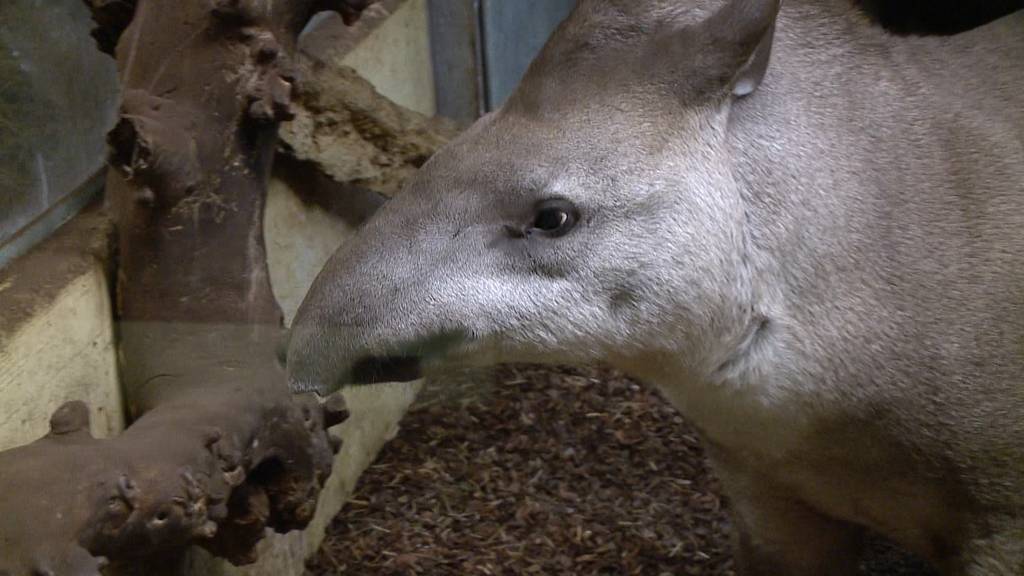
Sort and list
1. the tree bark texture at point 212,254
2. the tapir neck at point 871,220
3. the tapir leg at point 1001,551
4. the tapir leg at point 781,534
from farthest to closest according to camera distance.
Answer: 1. the tapir leg at point 781,534
2. the tree bark texture at point 212,254
3. the tapir leg at point 1001,551
4. the tapir neck at point 871,220

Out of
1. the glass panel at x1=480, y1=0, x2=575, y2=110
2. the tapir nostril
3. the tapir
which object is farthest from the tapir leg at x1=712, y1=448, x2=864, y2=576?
the glass panel at x1=480, y1=0, x2=575, y2=110

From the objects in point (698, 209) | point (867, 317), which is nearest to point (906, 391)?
point (867, 317)

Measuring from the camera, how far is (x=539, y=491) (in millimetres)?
4582

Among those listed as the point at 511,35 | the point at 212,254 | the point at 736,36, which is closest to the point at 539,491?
the point at 212,254

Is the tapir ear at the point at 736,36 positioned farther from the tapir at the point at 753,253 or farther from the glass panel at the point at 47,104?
the glass panel at the point at 47,104

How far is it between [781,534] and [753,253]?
0.97 metres

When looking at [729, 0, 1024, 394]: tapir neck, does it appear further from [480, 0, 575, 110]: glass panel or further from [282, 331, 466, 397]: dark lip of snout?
[480, 0, 575, 110]: glass panel

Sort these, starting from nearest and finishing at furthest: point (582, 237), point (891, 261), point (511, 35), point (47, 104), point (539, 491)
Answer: point (582, 237), point (891, 261), point (47, 104), point (539, 491), point (511, 35)

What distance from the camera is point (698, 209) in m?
2.86

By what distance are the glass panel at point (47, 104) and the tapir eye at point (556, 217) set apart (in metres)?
1.53

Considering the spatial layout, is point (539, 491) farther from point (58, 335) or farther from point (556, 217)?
point (556, 217)

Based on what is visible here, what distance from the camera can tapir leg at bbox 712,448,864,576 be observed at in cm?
349

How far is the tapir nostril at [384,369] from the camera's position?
9.52 feet

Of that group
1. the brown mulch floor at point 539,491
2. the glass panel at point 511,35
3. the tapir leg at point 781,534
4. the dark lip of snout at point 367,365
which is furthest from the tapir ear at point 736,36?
the glass panel at point 511,35
